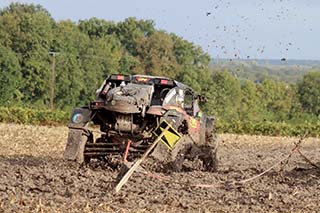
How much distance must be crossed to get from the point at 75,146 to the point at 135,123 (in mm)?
1248

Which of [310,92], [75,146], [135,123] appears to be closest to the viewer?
[75,146]

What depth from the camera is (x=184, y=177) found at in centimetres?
1355

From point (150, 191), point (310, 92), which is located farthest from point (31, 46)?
point (150, 191)

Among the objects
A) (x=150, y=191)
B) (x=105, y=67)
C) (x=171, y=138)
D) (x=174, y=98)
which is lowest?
(x=105, y=67)

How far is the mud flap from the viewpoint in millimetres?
15055

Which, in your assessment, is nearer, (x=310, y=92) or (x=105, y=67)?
(x=105, y=67)

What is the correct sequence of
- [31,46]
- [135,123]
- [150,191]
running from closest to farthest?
[150,191], [135,123], [31,46]

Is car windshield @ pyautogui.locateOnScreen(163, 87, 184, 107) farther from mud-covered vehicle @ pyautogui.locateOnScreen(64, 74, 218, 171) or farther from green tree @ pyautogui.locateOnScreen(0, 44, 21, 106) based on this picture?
green tree @ pyautogui.locateOnScreen(0, 44, 21, 106)

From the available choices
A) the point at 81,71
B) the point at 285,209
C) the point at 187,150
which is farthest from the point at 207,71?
the point at 285,209

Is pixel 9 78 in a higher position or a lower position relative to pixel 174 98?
lower

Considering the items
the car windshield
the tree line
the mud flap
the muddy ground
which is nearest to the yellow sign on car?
the muddy ground

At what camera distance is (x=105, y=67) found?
89250mm

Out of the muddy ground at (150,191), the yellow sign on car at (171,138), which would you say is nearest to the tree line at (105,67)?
the yellow sign on car at (171,138)

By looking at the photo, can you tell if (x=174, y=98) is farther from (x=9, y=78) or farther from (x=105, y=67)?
(x=105, y=67)
